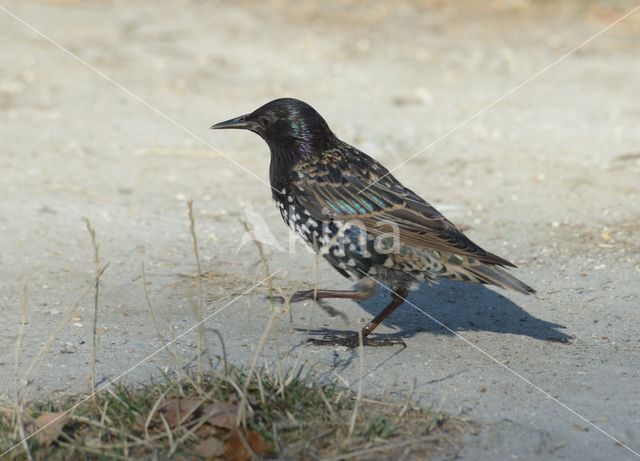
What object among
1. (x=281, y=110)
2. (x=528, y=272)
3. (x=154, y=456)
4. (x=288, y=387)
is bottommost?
(x=154, y=456)

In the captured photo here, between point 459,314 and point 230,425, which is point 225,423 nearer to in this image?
point 230,425

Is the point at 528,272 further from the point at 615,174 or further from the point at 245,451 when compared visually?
the point at 245,451

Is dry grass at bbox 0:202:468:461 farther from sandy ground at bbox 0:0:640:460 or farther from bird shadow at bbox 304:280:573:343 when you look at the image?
bird shadow at bbox 304:280:573:343

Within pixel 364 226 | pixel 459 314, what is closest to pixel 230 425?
pixel 364 226

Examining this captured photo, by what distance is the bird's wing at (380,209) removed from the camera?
4.72 meters

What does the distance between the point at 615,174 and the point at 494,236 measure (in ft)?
5.68

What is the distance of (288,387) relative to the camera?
3779 millimetres

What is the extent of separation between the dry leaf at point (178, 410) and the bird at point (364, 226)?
1.24 meters

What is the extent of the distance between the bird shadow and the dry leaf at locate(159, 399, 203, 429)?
56.4 inches

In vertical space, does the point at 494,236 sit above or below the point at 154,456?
above

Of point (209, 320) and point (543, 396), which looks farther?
point (209, 320)

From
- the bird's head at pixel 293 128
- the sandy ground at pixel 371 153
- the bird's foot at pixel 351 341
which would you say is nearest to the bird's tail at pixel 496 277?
the sandy ground at pixel 371 153

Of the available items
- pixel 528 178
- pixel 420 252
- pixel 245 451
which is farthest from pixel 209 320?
pixel 528 178

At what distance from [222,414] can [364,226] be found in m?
1.59
